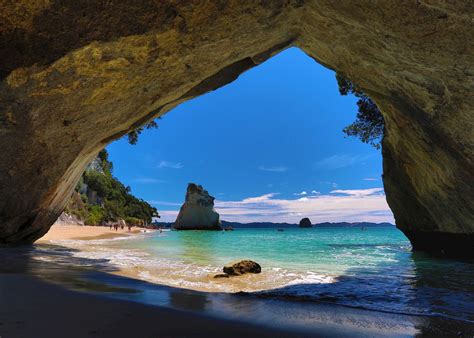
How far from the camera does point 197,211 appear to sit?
82250mm

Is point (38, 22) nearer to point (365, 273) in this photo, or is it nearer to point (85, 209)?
point (365, 273)

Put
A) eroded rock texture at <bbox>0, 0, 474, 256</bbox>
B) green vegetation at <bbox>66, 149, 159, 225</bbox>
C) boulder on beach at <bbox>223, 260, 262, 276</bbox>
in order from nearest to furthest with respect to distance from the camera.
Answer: eroded rock texture at <bbox>0, 0, 474, 256</bbox> → boulder on beach at <bbox>223, 260, 262, 276</bbox> → green vegetation at <bbox>66, 149, 159, 225</bbox>

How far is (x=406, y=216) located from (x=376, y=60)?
10.7 metres

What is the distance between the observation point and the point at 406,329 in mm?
4227

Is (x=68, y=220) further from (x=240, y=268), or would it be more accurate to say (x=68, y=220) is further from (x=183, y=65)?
(x=183, y=65)

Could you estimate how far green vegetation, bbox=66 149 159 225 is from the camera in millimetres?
52406

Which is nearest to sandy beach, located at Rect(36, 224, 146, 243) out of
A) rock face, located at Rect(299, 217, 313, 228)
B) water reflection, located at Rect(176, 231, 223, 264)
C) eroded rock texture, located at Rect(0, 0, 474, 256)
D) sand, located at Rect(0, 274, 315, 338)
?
water reflection, located at Rect(176, 231, 223, 264)

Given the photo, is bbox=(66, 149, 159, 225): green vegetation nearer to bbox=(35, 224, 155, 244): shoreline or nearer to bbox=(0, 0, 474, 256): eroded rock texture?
bbox=(35, 224, 155, 244): shoreline

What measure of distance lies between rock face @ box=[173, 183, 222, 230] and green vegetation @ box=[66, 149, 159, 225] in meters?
11.0

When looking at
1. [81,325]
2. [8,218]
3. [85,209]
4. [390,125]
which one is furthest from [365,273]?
[85,209]

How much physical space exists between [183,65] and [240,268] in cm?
550

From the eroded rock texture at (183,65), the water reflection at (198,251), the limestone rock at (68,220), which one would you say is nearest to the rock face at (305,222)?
the limestone rock at (68,220)

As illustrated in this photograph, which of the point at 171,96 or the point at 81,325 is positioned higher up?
the point at 171,96

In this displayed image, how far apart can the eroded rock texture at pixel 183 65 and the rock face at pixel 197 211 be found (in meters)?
70.2
